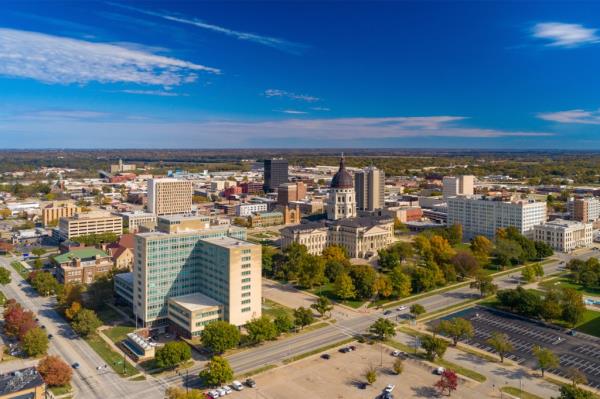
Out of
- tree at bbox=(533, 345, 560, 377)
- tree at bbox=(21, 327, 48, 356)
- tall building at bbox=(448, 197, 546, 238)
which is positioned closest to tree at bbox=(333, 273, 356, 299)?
tree at bbox=(533, 345, 560, 377)

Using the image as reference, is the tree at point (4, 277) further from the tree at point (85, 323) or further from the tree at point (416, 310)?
the tree at point (416, 310)

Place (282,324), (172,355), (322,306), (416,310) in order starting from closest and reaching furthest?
(172,355)
(282,324)
(416,310)
(322,306)

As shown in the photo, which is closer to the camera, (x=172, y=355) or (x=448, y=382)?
(x=448, y=382)

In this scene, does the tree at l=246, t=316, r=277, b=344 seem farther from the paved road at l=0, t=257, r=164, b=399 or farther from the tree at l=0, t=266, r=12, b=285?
the tree at l=0, t=266, r=12, b=285

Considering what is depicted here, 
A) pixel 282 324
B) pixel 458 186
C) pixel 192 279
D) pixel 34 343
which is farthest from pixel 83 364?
pixel 458 186

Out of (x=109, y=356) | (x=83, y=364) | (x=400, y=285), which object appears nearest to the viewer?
(x=83, y=364)

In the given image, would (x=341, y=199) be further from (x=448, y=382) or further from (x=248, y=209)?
(x=448, y=382)

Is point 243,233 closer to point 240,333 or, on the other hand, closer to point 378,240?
point 240,333
